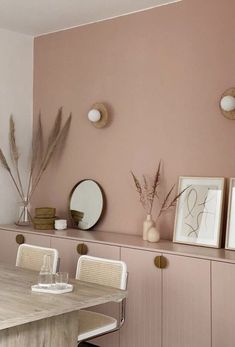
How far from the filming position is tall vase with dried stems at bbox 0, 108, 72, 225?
4.39 metres

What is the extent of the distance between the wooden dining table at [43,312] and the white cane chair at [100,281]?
0.83ft

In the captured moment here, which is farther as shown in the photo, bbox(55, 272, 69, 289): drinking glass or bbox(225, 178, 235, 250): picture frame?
bbox(225, 178, 235, 250): picture frame

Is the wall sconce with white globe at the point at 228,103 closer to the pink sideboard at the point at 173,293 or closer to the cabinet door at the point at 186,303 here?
the pink sideboard at the point at 173,293

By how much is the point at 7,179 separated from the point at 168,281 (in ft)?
6.70

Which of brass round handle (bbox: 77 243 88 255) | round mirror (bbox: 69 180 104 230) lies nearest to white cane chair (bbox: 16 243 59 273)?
brass round handle (bbox: 77 243 88 255)

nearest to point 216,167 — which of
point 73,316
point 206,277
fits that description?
point 206,277

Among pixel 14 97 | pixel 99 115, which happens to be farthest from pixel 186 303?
pixel 14 97

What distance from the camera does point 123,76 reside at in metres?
3.97

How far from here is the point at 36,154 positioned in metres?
4.61

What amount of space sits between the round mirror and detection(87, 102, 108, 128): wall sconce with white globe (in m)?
0.50

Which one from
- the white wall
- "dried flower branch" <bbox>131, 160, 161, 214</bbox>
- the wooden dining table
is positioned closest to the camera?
the wooden dining table

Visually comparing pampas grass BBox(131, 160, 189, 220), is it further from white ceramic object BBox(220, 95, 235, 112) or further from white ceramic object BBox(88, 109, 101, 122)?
white ceramic object BBox(220, 95, 235, 112)

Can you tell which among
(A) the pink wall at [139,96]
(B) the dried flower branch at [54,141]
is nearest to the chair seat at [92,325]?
(A) the pink wall at [139,96]

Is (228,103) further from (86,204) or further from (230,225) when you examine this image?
(86,204)
